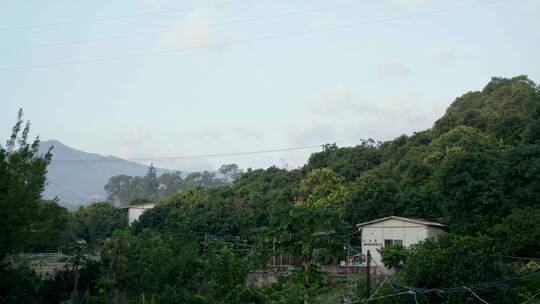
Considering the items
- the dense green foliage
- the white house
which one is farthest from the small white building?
the dense green foliage

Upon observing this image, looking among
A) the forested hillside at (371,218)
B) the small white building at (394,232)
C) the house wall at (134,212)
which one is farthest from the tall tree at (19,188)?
the house wall at (134,212)

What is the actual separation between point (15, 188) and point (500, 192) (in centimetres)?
1703

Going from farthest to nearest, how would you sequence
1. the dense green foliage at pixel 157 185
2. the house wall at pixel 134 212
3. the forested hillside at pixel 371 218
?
the dense green foliage at pixel 157 185
the house wall at pixel 134 212
the forested hillside at pixel 371 218

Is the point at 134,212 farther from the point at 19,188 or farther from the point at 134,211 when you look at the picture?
the point at 19,188

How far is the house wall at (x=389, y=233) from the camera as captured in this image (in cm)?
2497

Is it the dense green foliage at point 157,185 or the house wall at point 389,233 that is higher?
the dense green foliage at point 157,185

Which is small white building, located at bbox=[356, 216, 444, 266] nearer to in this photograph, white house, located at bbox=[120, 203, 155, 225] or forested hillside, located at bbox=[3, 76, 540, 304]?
forested hillside, located at bbox=[3, 76, 540, 304]

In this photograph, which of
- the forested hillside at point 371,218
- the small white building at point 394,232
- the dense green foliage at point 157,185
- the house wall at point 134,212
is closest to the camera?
the forested hillside at point 371,218

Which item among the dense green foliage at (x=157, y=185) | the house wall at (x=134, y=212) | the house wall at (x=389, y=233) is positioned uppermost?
the dense green foliage at (x=157, y=185)

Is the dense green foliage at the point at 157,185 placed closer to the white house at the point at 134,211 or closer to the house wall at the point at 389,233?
the white house at the point at 134,211

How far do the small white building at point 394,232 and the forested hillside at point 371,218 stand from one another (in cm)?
91

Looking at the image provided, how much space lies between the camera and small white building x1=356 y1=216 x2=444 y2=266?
2488cm

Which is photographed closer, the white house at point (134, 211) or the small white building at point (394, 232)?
the small white building at point (394, 232)

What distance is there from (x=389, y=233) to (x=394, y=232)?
239mm
